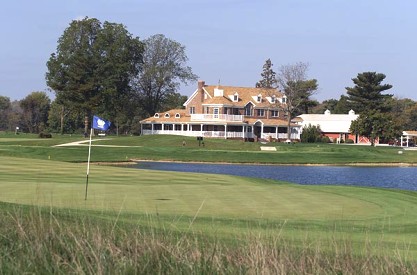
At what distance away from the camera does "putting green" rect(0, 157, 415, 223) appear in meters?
14.8

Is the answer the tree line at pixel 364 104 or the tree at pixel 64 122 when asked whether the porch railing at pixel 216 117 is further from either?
the tree at pixel 64 122

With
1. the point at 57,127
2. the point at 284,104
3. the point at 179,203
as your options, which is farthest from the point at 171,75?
the point at 179,203

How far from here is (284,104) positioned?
100 meters

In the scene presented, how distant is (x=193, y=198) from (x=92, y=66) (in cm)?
8321

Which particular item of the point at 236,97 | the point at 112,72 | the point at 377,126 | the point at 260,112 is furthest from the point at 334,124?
the point at 112,72

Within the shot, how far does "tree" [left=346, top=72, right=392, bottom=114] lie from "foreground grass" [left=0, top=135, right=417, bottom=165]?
160ft

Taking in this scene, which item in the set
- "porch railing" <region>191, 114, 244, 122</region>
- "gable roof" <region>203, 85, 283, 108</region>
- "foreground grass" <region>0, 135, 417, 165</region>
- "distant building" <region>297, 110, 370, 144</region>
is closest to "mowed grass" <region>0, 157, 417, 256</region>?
"foreground grass" <region>0, 135, 417, 165</region>

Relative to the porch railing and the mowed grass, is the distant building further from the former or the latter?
the mowed grass

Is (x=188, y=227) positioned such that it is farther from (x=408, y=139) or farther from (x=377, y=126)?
(x=408, y=139)

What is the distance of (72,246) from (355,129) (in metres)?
97.7

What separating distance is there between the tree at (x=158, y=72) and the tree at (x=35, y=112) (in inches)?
1450

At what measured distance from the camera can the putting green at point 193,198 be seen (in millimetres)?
14828

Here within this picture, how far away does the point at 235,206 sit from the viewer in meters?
15.8

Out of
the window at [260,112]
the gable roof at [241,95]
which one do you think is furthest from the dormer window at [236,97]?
the window at [260,112]
